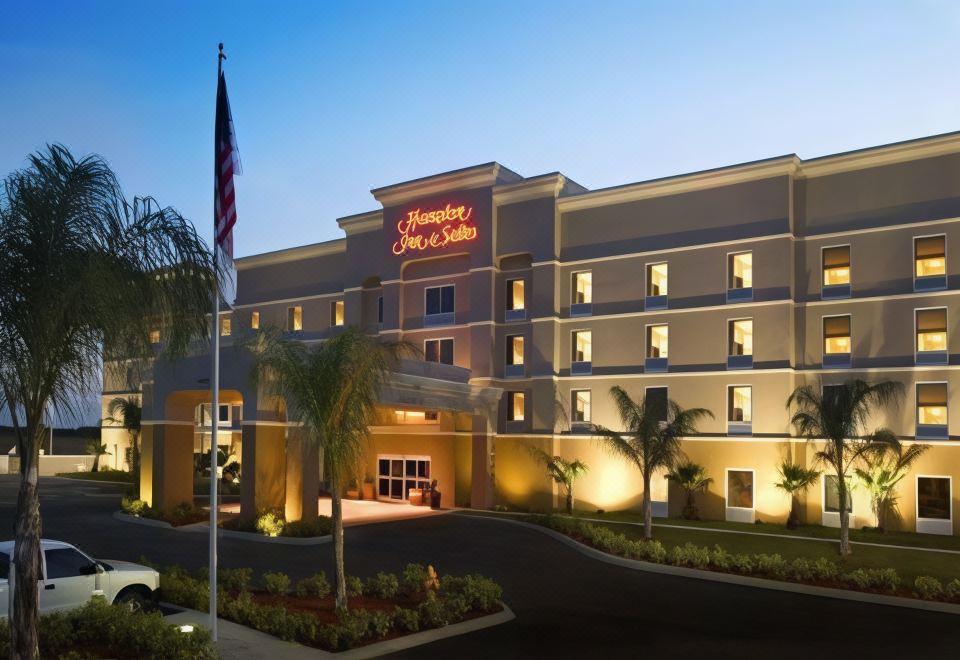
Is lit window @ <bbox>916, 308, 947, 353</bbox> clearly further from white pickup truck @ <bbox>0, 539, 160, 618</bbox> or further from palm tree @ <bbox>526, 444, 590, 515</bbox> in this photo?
white pickup truck @ <bbox>0, 539, 160, 618</bbox>

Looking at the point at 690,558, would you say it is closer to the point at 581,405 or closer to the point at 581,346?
the point at 581,405

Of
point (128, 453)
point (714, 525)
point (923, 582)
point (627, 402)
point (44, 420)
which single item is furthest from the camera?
point (128, 453)

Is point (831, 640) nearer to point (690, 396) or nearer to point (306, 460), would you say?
point (306, 460)

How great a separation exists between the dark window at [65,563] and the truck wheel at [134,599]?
92 centimetres

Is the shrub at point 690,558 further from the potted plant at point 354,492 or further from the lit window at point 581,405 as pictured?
the potted plant at point 354,492

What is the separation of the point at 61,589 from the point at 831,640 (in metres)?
13.9

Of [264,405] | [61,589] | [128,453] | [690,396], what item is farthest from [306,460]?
[128,453]

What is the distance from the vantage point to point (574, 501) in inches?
1668

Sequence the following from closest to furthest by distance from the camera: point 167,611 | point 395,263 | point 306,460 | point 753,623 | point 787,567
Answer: point 167,611, point 753,623, point 787,567, point 306,460, point 395,263

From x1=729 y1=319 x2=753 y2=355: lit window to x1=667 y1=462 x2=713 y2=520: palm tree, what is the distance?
5386 mm

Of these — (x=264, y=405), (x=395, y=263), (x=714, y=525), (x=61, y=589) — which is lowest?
(x=714, y=525)

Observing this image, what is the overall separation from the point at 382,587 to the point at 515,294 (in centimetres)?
2745

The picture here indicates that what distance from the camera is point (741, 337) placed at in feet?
128

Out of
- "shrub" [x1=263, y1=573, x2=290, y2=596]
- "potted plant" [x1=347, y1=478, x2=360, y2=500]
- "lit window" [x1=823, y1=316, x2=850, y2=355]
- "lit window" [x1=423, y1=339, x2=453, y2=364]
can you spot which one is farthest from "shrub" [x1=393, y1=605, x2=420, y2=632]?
"potted plant" [x1=347, y1=478, x2=360, y2=500]
